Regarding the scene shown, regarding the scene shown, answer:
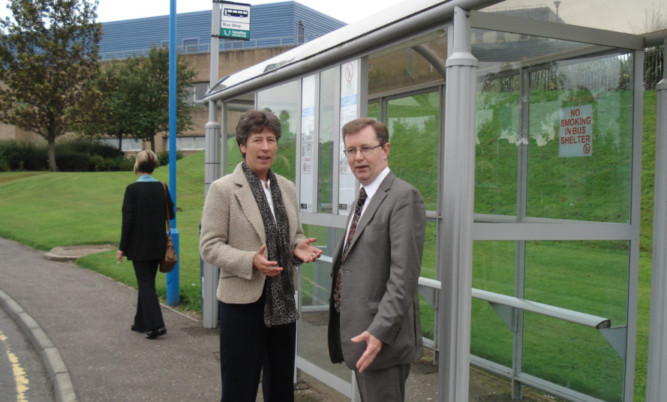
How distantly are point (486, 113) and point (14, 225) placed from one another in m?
17.0

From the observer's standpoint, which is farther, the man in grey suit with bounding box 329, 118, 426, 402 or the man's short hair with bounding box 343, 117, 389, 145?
the man's short hair with bounding box 343, 117, 389, 145

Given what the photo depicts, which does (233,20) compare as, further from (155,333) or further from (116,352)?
(116,352)

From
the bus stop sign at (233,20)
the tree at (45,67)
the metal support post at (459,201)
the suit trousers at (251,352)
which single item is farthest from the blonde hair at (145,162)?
the tree at (45,67)

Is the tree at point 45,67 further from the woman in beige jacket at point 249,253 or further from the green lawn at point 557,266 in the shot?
the woman in beige jacket at point 249,253

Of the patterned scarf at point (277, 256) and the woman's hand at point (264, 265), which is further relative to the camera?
the patterned scarf at point (277, 256)

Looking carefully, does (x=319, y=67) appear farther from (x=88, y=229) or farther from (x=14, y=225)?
(x=14, y=225)

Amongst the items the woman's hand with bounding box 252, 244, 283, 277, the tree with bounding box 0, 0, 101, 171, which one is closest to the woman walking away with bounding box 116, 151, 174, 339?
the woman's hand with bounding box 252, 244, 283, 277

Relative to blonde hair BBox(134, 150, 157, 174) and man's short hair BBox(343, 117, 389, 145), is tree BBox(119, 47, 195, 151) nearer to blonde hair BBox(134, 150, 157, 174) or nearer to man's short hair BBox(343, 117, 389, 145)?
blonde hair BBox(134, 150, 157, 174)

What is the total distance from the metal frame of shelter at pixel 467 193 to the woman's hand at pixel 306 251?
635 mm

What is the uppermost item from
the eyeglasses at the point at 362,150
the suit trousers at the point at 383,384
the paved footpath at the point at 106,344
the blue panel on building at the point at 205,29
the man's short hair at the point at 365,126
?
the blue panel on building at the point at 205,29

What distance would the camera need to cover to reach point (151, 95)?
37188 mm

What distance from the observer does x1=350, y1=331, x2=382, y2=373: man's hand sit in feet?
8.58

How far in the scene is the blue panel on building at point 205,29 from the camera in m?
46.4

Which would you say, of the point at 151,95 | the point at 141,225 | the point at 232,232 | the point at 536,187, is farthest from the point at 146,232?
the point at 151,95
